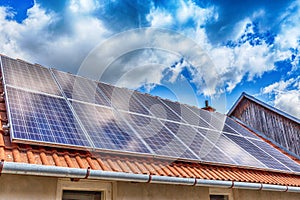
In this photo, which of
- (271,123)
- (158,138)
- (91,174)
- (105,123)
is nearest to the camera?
(91,174)

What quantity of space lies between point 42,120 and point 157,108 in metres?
4.19

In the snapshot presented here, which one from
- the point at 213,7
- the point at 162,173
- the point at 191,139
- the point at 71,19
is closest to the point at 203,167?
the point at 191,139

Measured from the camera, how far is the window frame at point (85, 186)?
4609 mm

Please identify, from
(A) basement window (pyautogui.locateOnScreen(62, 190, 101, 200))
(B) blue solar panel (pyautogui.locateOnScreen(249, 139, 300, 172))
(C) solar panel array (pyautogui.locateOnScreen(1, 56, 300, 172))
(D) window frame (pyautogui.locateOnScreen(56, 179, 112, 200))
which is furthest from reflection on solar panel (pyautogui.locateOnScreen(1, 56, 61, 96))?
(B) blue solar panel (pyautogui.locateOnScreen(249, 139, 300, 172))

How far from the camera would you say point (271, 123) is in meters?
13.4

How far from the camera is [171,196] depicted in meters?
5.76

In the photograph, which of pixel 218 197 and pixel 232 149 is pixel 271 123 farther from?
pixel 218 197

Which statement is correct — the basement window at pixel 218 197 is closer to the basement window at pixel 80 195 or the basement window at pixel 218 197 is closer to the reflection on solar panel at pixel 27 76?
the basement window at pixel 80 195

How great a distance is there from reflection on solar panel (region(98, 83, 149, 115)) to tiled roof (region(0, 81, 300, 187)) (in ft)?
6.52

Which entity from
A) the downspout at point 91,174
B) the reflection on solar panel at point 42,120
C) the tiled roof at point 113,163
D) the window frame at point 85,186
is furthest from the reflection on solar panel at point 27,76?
the downspout at point 91,174

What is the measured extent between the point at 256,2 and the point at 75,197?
973 cm

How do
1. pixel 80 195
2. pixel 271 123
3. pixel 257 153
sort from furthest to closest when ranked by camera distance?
→ pixel 271 123 → pixel 257 153 → pixel 80 195

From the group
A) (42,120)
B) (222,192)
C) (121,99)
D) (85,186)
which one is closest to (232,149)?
(222,192)

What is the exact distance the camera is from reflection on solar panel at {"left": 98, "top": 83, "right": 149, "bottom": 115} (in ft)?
24.2
